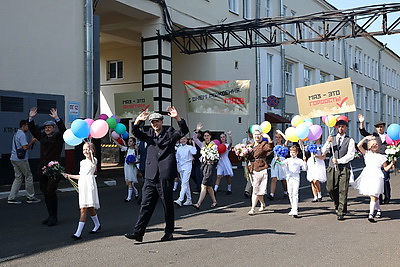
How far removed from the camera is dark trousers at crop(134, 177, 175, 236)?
273 inches

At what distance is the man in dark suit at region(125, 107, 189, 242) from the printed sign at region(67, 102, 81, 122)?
895 centimetres

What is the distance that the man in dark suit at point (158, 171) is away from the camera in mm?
6945

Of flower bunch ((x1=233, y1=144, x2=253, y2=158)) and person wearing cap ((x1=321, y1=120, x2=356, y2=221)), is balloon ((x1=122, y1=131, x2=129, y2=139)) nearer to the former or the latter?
flower bunch ((x1=233, y1=144, x2=253, y2=158))

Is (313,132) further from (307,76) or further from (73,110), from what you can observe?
(307,76)

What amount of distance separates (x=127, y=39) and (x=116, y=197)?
1334 cm

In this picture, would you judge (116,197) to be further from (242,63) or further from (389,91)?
(389,91)

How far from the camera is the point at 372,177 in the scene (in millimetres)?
8711

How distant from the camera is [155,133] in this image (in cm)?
718

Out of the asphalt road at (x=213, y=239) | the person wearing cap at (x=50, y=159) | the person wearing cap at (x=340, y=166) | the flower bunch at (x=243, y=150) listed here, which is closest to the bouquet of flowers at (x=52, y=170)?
the person wearing cap at (x=50, y=159)

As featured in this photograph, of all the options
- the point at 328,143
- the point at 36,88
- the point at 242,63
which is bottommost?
the point at 328,143

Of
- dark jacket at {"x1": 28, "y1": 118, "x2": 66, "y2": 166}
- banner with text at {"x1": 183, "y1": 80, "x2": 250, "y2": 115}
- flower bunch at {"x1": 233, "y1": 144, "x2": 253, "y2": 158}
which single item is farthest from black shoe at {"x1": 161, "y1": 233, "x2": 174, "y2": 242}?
banner with text at {"x1": 183, "y1": 80, "x2": 250, "y2": 115}

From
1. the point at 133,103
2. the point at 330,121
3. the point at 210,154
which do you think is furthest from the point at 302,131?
the point at 133,103

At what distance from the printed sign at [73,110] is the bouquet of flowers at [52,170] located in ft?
24.7

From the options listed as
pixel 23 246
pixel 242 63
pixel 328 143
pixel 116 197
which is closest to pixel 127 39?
pixel 242 63
